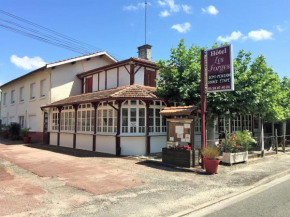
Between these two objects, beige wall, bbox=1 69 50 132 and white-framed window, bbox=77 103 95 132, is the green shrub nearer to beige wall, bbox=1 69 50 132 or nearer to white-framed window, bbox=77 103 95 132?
white-framed window, bbox=77 103 95 132

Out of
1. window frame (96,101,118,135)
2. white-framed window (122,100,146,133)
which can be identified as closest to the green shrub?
white-framed window (122,100,146,133)

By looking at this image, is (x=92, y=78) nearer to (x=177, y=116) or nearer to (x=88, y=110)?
(x=88, y=110)

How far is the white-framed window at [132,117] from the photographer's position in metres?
13.0

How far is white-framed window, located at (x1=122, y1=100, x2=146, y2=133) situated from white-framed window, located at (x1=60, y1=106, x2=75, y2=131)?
16.7 feet

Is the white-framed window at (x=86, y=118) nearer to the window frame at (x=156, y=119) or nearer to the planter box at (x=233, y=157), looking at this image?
the window frame at (x=156, y=119)

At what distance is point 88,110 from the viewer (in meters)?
15.2

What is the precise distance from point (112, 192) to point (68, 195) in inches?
43.0

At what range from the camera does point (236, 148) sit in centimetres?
1067

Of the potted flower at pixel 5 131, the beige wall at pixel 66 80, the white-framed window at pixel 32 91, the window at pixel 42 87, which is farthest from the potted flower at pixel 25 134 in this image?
the potted flower at pixel 5 131

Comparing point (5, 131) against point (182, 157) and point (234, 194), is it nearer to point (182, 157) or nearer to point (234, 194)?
point (182, 157)

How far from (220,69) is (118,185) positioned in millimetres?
5537

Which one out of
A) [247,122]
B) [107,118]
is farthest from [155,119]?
[247,122]

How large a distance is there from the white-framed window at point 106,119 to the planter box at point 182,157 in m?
4.14

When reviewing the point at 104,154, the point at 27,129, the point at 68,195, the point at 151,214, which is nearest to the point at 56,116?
the point at 27,129
